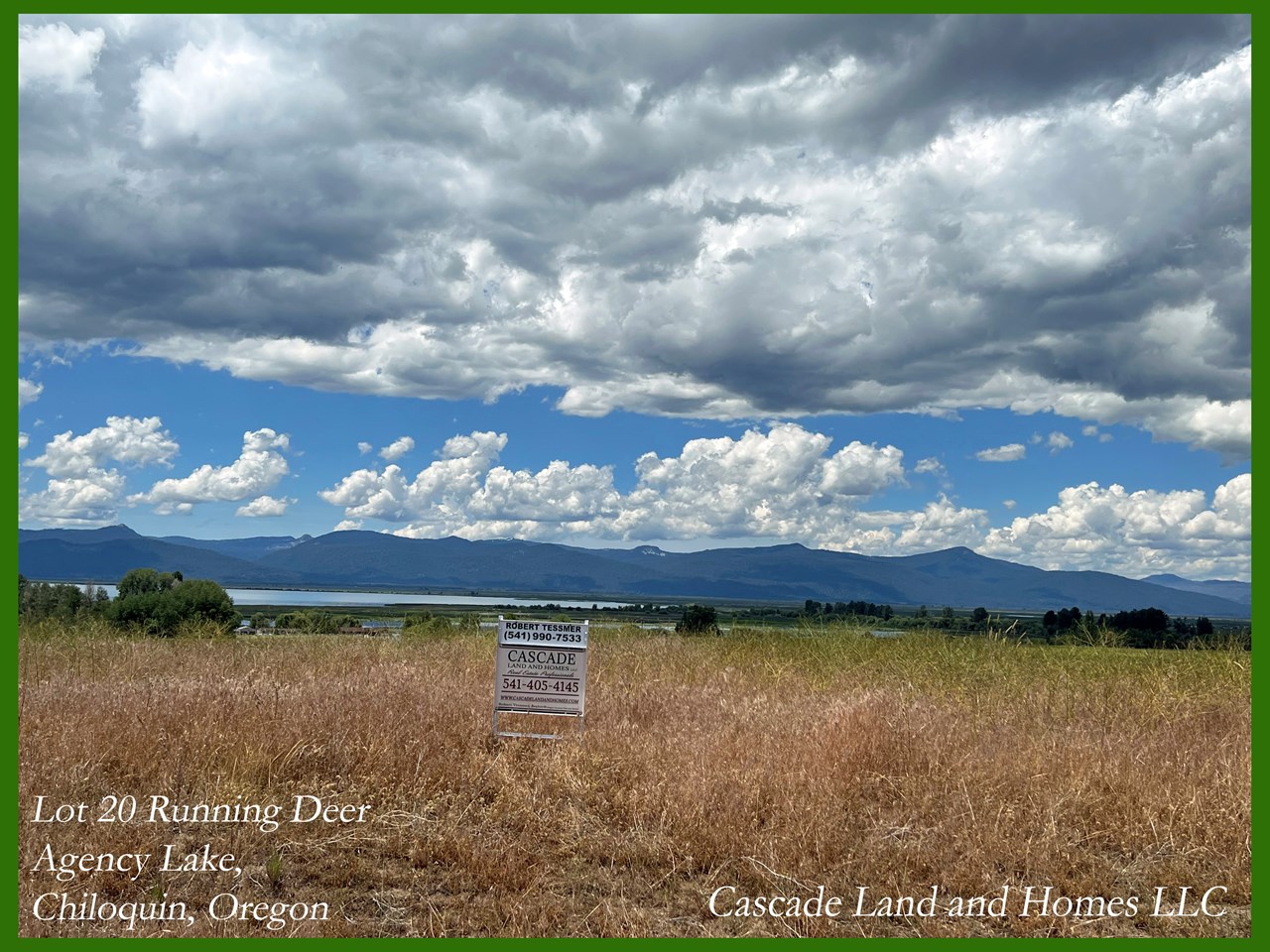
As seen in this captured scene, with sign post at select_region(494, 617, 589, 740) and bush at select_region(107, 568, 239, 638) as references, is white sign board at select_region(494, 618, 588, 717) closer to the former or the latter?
sign post at select_region(494, 617, 589, 740)

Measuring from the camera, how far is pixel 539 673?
954 cm

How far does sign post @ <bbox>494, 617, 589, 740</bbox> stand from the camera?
9.41 meters

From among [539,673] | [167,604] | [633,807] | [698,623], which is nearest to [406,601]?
[167,604]

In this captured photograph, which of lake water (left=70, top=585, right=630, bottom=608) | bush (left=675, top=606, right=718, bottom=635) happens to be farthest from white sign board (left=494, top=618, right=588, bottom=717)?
lake water (left=70, top=585, right=630, bottom=608)

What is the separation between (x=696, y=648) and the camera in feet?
55.7

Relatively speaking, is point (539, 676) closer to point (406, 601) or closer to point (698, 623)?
point (698, 623)

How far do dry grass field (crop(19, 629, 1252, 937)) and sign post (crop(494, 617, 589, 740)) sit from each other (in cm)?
37

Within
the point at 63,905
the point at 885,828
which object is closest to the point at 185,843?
the point at 63,905

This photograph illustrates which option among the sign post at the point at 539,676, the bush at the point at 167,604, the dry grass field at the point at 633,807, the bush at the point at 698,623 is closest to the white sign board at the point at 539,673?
the sign post at the point at 539,676

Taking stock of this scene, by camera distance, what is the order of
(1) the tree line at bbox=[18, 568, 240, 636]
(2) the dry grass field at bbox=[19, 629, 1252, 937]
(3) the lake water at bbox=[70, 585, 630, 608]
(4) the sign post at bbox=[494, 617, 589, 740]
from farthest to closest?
(3) the lake water at bbox=[70, 585, 630, 608], (1) the tree line at bbox=[18, 568, 240, 636], (4) the sign post at bbox=[494, 617, 589, 740], (2) the dry grass field at bbox=[19, 629, 1252, 937]

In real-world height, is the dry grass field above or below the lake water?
above

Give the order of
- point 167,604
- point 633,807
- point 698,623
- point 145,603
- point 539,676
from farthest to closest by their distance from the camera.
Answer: point 698,623 < point 167,604 < point 145,603 < point 539,676 < point 633,807

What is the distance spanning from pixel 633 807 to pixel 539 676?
2.66 meters

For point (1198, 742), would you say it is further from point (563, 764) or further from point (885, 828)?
point (563, 764)
